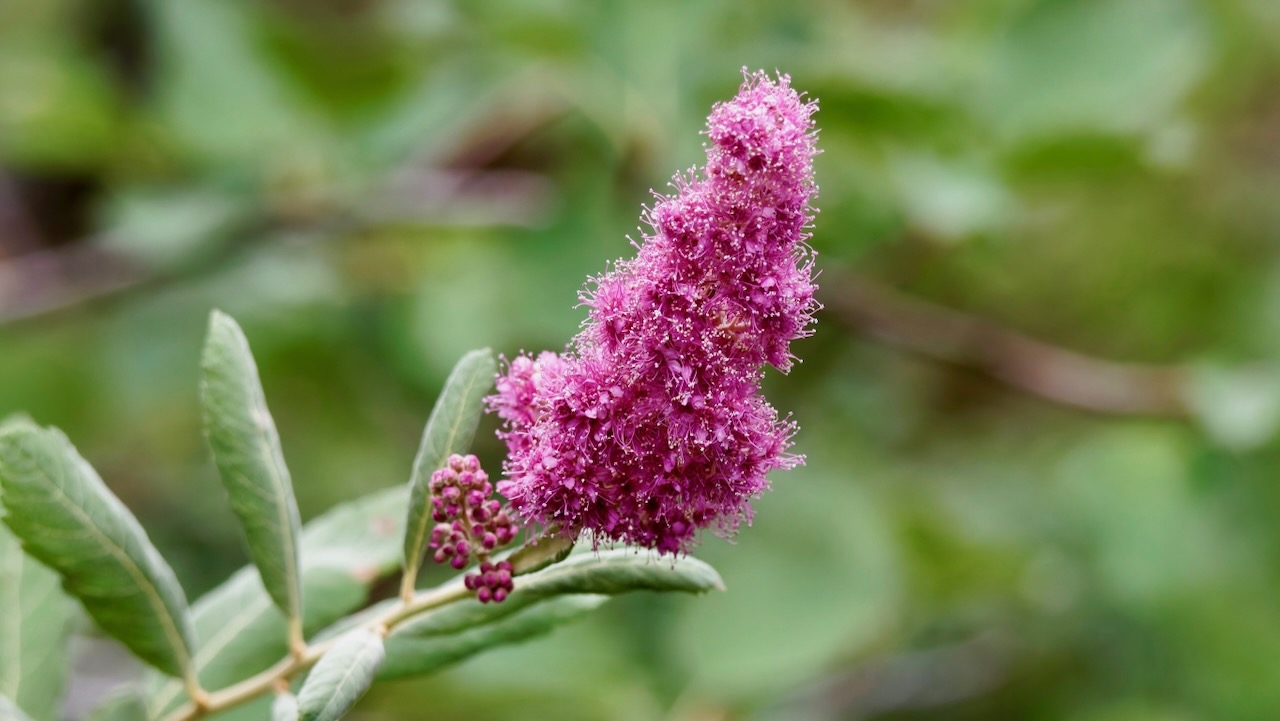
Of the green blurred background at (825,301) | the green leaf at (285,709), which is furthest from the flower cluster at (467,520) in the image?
the green blurred background at (825,301)

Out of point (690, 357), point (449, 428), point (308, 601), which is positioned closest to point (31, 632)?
point (308, 601)

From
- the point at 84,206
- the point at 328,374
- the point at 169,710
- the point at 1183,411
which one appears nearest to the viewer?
the point at 169,710

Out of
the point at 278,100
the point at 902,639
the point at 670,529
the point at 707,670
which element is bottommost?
the point at 670,529

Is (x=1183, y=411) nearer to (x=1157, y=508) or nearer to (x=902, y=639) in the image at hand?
(x=1157, y=508)

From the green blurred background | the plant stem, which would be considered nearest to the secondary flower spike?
the plant stem

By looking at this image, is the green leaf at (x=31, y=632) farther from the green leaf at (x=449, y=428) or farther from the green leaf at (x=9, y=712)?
the green leaf at (x=449, y=428)

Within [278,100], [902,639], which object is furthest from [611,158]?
[902,639]

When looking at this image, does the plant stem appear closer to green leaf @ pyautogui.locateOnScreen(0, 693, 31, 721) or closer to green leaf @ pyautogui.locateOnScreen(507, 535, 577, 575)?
green leaf @ pyautogui.locateOnScreen(507, 535, 577, 575)
